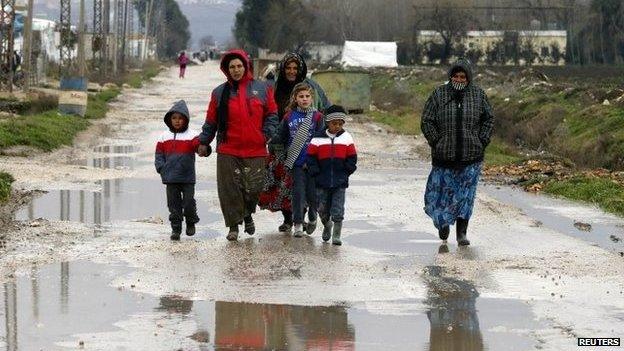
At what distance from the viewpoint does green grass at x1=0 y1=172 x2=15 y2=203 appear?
15305 mm

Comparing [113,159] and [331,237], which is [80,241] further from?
[113,159]

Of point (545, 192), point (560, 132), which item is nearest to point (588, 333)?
point (545, 192)

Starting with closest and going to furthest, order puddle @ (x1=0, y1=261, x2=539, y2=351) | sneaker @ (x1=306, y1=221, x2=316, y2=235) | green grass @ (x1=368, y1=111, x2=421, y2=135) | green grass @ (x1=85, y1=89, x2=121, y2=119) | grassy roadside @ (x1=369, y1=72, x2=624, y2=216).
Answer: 1. puddle @ (x1=0, y1=261, x2=539, y2=351)
2. sneaker @ (x1=306, y1=221, x2=316, y2=235)
3. grassy roadside @ (x1=369, y1=72, x2=624, y2=216)
4. green grass @ (x1=368, y1=111, x2=421, y2=135)
5. green grass @ (x1=85, y1=89, x2=121, y2=119)

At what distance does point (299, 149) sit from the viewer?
1316 cm

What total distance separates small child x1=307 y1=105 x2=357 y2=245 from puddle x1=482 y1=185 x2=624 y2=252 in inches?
94.1

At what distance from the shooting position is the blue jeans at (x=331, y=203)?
12906mm

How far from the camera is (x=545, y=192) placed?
18.0 m

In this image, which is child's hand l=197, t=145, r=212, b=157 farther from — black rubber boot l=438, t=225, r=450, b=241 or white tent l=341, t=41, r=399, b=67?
white tent l=341, t=41, r=399, b=67

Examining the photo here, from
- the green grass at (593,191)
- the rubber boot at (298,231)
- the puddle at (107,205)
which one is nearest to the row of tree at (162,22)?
the green grass at (593,191)

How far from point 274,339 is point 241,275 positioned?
2374 mm

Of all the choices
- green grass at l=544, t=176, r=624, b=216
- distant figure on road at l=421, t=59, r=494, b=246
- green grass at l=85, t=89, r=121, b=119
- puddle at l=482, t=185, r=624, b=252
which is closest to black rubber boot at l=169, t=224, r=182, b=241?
distant figure on road at l=421, t=59, r=494, b=246

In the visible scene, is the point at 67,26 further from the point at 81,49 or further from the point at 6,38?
the point at 6,38

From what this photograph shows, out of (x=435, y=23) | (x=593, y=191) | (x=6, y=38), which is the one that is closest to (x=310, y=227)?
(x=593, y=191)

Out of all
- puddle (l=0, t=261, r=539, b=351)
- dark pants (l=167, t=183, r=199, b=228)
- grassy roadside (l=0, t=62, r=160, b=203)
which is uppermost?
dark pants (l=167, t=183, r=199, b=228)
